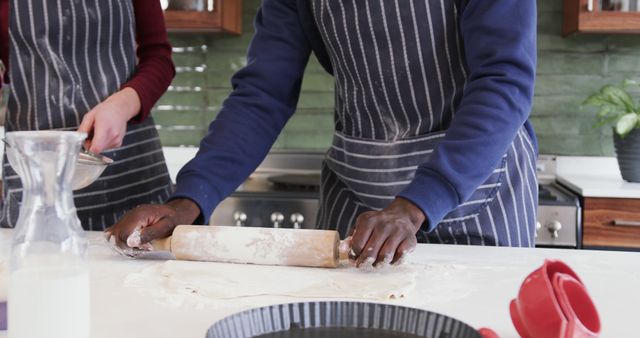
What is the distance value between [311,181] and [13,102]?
1.22m

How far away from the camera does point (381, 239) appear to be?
0.94 meters

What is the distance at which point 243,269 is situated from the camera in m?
0.98

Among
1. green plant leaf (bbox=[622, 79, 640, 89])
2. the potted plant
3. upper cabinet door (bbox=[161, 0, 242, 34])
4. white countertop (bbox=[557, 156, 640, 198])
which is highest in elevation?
upper cabinet door (bbox=[161, 0, 242, 34])

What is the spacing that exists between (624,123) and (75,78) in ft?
5.35

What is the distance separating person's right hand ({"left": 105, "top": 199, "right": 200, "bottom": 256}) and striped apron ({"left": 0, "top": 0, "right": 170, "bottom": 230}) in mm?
358

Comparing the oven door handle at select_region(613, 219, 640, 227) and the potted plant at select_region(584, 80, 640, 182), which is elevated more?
the potted plant at select_region(584, 80, 640, 182)

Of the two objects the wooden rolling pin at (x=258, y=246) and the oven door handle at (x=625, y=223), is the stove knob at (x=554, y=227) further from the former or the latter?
the wooden rolling pin at (x=258, y=246)

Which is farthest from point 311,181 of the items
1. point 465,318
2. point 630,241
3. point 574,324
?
point 574,324

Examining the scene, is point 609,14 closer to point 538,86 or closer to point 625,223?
point 538,86

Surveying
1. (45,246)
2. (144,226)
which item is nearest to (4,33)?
(144,226)

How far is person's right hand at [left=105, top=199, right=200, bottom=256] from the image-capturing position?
3.39 feet

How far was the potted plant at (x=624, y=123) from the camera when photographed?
2.26m

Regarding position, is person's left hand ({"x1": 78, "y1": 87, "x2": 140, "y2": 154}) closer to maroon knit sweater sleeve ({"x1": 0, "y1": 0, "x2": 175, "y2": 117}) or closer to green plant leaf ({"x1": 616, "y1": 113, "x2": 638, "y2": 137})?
maroon knit sweater sleeve ({"x1": 0, "y1": 0, "x2": 175, "y2": 117})

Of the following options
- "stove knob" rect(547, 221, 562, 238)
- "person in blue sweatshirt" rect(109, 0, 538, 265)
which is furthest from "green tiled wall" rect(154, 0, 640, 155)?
"person in blue sweatshirt" rect(109, 0, 538, 265)
